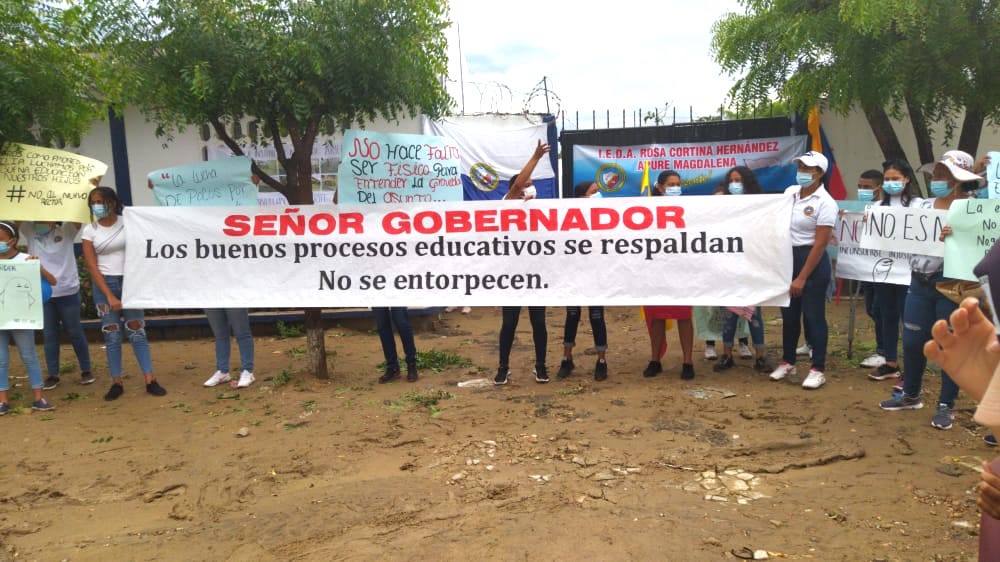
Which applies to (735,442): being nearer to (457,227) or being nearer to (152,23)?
(457,227)

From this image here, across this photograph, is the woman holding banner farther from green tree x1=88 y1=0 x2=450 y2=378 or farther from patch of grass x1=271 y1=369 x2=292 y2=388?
patch of grass x1=271 y1=369 x2=292 y2=388

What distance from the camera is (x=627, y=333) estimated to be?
8.86 meters

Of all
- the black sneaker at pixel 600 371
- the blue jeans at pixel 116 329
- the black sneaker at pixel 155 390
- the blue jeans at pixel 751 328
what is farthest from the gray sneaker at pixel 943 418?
the blue jeans at pixel 116 329

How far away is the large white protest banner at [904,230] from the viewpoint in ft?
17.1

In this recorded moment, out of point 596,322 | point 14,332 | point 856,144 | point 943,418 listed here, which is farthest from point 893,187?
point 14,332

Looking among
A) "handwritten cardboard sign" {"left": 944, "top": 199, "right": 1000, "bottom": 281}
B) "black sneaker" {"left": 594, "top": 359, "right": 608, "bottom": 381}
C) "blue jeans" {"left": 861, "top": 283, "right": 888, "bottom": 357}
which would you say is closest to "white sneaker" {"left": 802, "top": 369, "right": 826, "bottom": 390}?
"blue jeans" {"left": 861, "top": 283, "right": 888, "bottom": 357}

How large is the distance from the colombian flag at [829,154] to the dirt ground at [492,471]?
4.61 m

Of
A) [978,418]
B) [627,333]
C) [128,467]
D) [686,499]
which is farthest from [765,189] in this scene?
[978,418]

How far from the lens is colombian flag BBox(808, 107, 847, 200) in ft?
34.6

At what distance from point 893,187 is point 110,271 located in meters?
6.39

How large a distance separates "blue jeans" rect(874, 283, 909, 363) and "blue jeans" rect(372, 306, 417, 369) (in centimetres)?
398

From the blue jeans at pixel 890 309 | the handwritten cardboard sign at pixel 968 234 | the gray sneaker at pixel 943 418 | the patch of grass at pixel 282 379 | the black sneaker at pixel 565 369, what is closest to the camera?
the handwritten cardboard sign at pixel 968 234

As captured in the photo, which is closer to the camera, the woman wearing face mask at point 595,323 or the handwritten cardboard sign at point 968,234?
the handwritten cardboard sign at point 968,234

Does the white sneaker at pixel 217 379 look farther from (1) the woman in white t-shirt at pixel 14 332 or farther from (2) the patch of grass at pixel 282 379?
(1) the woman in white t-shirt at pixel 14 332
